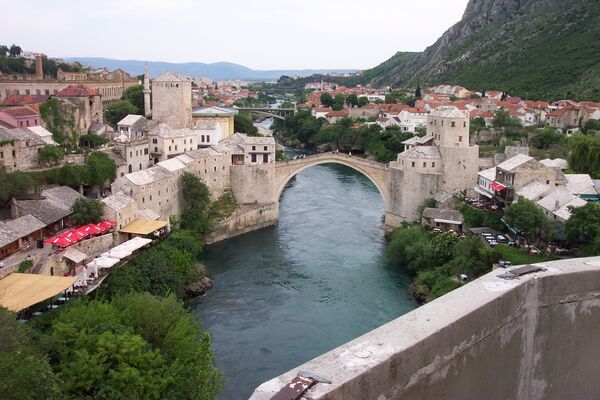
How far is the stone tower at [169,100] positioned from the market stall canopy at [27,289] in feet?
54.7

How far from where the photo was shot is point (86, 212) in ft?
55.9

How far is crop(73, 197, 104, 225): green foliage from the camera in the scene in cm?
1698

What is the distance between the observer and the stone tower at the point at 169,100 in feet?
94.8

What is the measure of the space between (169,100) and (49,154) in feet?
32.3

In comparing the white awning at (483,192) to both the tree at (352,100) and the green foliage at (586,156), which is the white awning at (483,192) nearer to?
the green foliage at (586,156)

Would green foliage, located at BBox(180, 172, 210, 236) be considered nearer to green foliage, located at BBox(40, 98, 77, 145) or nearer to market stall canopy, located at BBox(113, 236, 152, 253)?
market stall canopy, located at BBox(113, 236, 152, 253)

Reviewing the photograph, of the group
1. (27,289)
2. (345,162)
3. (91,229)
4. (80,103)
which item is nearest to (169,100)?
(80,103)

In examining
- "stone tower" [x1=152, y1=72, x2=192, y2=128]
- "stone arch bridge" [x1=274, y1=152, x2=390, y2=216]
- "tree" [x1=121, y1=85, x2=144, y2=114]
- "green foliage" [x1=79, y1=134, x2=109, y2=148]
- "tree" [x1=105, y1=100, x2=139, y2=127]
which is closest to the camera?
"green foliage" [x1=79, y1=134, x2=109, y2=148]

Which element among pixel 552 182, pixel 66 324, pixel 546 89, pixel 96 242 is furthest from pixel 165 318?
pixel 546 89

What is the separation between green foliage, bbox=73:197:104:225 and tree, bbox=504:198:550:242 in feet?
38.3

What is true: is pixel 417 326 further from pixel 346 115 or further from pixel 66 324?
pixel 346 115

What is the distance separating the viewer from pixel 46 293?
1203 cm

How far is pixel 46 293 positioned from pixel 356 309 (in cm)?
782

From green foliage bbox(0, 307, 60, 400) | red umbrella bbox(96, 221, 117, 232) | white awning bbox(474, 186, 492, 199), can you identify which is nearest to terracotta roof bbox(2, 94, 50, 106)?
red umbrella bbox(96, 221, 117, 232)
